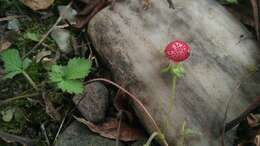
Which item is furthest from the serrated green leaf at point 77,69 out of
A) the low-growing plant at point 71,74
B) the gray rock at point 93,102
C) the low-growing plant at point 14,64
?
the low-growing plant at point 14,64

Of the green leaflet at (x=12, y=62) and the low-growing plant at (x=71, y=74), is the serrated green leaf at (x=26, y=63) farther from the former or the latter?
the low-growing plant at (x=71, y=74)

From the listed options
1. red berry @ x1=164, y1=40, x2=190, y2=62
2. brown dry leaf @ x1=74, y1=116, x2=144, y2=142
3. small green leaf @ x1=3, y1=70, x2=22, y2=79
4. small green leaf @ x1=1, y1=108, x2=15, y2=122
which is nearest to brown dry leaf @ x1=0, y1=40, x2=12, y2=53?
small green leaf @ x1=3, y1=70, x2=22, y2=79

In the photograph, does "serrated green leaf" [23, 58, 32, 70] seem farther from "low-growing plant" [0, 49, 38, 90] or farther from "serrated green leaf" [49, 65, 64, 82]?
"serrated green leaf" [49, 65, 64, 82]

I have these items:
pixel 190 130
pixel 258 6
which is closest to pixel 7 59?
pixel 190 130

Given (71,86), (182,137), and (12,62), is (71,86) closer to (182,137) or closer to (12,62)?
(12,62)

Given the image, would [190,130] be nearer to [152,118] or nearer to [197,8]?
[152,118]
